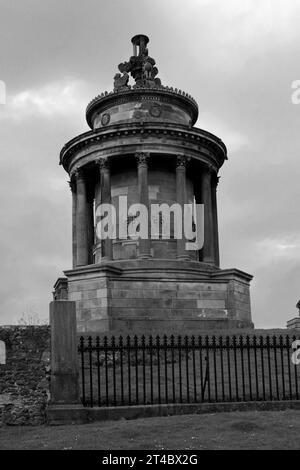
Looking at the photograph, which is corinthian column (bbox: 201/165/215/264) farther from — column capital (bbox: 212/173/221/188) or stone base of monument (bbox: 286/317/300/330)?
stone base of monument (bbox: 286/317/300/330)

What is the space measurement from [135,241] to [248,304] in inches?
231

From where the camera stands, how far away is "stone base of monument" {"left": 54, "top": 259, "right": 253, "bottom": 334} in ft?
93.9

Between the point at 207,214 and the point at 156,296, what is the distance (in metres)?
6.36

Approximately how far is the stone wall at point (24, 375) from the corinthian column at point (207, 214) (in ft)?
61.4

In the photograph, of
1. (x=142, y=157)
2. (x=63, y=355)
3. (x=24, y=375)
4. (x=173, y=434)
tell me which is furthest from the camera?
(x=142, y=157)

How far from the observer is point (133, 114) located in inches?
1334

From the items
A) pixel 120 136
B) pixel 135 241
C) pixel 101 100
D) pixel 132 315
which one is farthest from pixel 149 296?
pixel 101 100

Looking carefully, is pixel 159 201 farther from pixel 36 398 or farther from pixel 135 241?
pixel 36 398

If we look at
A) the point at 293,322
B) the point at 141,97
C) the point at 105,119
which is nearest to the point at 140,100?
the point at 141,97

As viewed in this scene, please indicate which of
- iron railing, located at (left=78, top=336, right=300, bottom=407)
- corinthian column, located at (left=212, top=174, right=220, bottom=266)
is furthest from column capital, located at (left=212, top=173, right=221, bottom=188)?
iron railing, located at (left=78, top=336, right=300, bottom=407)

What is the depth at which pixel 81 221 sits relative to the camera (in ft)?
113

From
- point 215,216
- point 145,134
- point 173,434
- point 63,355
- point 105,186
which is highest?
point 145,134

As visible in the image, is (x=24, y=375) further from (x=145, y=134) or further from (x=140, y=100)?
(x=140, y=100)
